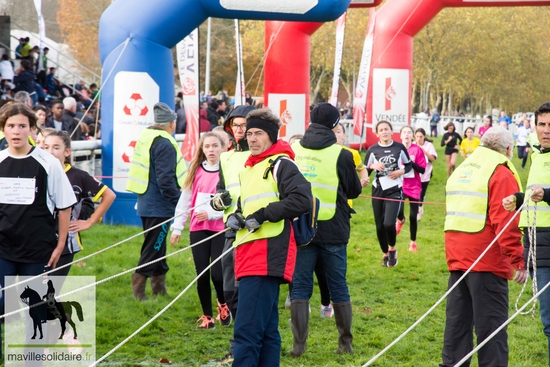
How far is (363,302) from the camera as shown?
8883 millimetres

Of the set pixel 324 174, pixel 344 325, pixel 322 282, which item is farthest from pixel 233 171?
pixel 322 282

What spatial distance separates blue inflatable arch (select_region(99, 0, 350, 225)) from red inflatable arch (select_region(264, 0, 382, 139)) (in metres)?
4.50

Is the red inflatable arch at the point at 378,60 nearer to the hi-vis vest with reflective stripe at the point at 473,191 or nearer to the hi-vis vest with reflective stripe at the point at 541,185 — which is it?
the hi-vis vest with reflective stripe at the point at 541,185

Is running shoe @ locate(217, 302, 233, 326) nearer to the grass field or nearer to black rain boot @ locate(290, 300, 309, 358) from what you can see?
the grass field

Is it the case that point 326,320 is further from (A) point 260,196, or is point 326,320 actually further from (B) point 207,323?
(A) point 260,196

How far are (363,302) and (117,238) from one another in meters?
4.09

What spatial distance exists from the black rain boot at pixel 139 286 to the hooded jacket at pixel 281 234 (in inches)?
131

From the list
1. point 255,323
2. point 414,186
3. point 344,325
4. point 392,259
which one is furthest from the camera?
point 414,186

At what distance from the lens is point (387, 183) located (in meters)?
10.6

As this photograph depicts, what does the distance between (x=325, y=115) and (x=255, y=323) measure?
2.32 m

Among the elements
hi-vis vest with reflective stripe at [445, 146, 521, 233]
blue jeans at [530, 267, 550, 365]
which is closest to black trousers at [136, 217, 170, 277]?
hi-vis vest with reflective stripe at [445, 146, 521, 233]

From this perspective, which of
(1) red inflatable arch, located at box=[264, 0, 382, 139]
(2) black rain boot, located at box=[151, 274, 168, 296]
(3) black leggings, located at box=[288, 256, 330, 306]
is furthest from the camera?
(1) red inflatable arch, located at box=[264, 0, 382, 139]

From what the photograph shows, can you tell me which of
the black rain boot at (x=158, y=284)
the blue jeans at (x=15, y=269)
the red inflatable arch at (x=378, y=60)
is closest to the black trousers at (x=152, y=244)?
the black rain boot at (x=158, y=284)

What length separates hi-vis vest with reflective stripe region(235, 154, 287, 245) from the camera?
17.2 ft
